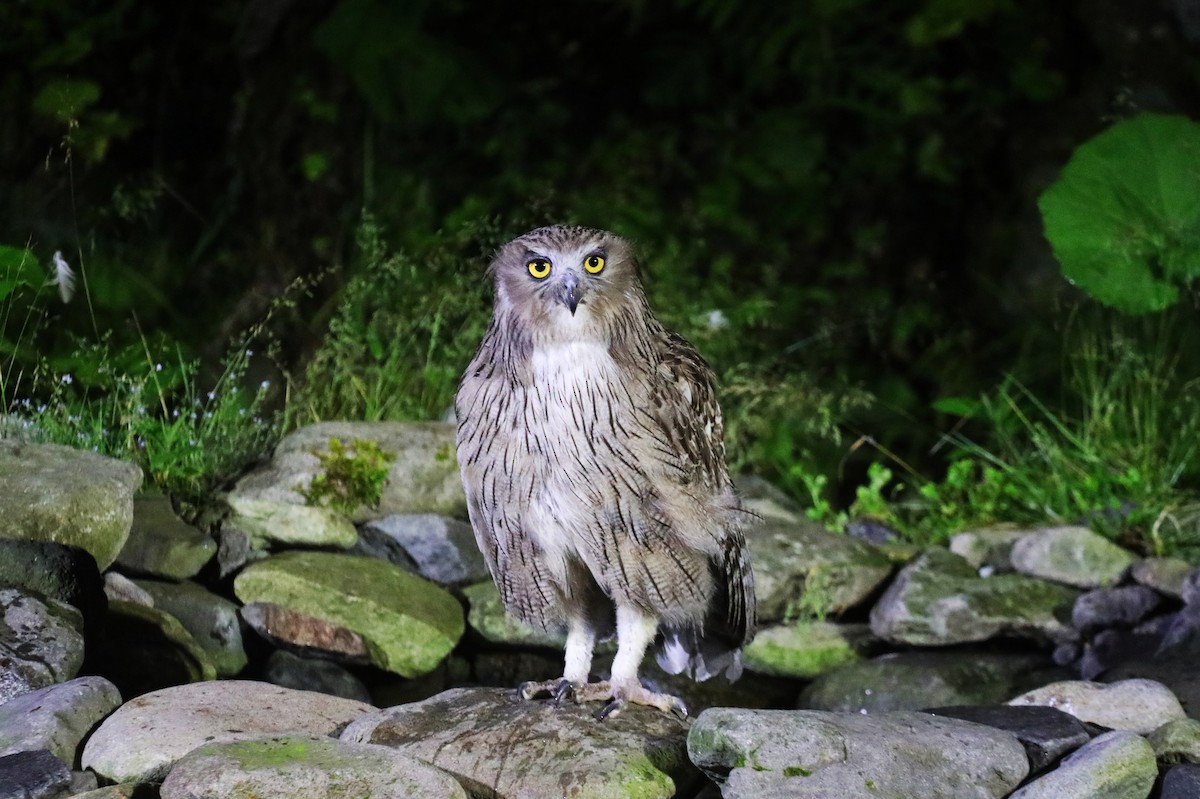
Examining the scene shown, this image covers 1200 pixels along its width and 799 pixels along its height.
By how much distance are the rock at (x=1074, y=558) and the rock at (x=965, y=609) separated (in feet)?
0.23

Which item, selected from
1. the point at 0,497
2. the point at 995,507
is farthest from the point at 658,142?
the point at 0,497

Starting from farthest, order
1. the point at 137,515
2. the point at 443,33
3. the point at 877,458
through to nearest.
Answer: the point at 443,33 → the point at 877,458 → the point at 137,515

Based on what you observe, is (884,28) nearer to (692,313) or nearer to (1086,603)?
(692,313)

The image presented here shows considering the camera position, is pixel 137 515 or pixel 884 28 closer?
pixel 137 515

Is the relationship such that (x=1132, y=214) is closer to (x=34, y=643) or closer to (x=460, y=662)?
(x=460, y=662)

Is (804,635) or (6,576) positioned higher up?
(6,576)

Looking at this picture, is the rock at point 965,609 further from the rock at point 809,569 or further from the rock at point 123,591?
the rock at point 123,591

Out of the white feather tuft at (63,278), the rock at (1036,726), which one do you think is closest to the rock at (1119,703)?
the rock at (1036,726)

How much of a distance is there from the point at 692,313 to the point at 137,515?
2.46 meters

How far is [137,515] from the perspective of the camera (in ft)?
11.8

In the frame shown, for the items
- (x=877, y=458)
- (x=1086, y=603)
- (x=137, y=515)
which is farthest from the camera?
(x=877, y=458)

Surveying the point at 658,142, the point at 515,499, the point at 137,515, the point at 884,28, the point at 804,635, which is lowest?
the point at 804,635

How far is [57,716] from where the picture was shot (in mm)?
2684

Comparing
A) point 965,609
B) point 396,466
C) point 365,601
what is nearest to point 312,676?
point 365,601
